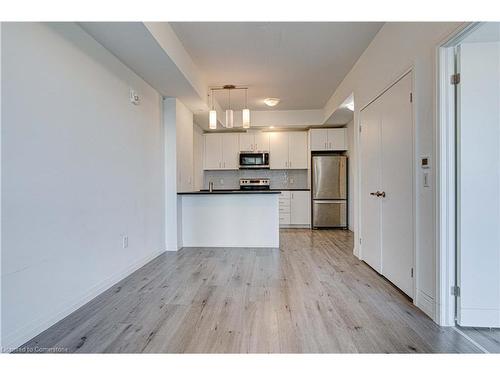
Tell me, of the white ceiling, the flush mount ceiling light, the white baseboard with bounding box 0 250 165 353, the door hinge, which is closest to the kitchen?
the flush mount ceiling light

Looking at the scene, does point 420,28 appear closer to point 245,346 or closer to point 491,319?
point 491,319

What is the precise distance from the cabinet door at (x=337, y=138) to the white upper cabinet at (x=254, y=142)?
1.46m

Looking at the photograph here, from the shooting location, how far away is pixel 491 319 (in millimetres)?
1815

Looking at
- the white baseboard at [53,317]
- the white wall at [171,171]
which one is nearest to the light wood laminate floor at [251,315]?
the white baseboard at [53,317]

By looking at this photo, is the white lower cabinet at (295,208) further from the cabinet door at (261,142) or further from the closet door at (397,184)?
the closet door at (397,184)

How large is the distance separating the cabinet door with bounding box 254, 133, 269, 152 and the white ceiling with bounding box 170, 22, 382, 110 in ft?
5.55

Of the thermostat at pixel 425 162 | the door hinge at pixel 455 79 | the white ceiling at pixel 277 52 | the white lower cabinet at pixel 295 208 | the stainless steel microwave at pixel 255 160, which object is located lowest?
the white lower cabinet at pixel 295 208

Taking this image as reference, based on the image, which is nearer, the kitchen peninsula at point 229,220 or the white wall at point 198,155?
the kitchen peninsula at point 229,220

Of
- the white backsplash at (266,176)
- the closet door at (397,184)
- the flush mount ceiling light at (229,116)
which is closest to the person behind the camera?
the closet door at (397,184)

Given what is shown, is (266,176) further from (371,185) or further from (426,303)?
(426,303)

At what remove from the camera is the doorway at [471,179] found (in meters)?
1.80

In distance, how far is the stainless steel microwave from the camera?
6301mm

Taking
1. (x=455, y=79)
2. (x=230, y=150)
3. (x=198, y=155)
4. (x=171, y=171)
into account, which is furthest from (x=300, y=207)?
(x=455, y=79)

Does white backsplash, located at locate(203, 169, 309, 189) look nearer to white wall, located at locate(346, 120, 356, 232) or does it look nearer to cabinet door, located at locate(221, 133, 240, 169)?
cabinet door, located at locate(221, 133, 240, 169)
